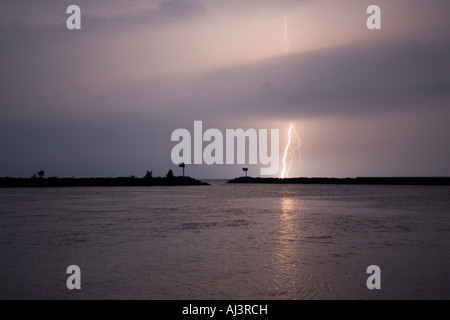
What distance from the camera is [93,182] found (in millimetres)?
115125

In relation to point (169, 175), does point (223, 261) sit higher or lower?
lower

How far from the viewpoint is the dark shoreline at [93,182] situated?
106750 millimetres

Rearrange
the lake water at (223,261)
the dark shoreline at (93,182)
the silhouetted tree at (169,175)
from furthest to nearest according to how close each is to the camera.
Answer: the silhouetted tree at (169,175), the dark shoreline at (93,182), the lake water at (223,261)

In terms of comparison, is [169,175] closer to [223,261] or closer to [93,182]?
[93,182]

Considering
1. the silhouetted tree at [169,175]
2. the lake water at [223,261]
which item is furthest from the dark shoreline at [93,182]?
the lake water at [223,261]

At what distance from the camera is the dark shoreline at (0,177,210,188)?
10675 centimetres

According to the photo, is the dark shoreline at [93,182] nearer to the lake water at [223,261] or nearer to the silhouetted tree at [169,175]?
the silhouetted tree at [169,175]

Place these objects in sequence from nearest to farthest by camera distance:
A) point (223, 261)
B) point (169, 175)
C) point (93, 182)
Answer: point (223, 261)
point (93, 182)
point (169, 175)

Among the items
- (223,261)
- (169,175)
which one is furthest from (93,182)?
(223,261)

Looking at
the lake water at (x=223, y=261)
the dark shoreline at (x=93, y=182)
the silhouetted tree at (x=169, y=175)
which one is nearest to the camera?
the lake water at (x=223, y=261)

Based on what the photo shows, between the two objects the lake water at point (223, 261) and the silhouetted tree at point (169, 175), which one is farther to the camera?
the silhouetted tree at point (169, 175)

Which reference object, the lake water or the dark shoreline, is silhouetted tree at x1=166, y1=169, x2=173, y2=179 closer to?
the dark shoreline

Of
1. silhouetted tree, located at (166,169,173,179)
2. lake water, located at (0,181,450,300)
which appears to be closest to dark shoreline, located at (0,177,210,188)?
silhouetted tree, located at (166,169,173,179)

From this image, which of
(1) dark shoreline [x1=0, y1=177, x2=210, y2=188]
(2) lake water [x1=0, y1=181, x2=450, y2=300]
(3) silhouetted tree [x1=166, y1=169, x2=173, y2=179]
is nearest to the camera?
(2) lake water [x1=0, y1=181, x2=450, y2=300]
